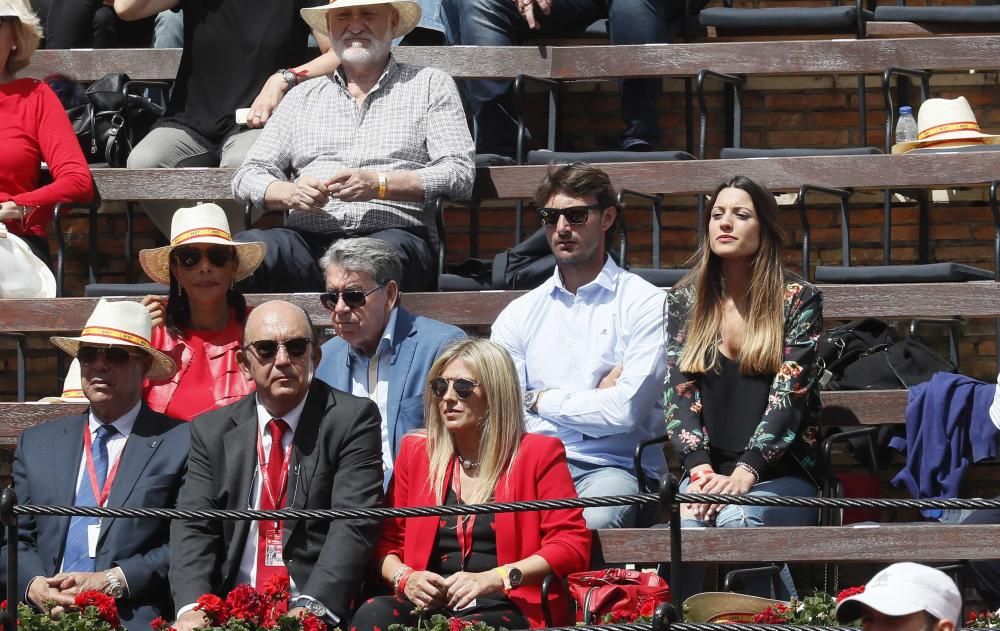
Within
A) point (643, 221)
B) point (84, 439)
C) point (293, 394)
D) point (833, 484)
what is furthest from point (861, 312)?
point (84, 439)

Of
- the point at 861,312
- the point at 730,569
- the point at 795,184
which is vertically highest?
the point at 795,184

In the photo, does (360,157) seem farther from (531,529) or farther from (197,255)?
(531,529)

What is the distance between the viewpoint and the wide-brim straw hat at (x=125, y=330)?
6.11 m

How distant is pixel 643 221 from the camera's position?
8883 mm

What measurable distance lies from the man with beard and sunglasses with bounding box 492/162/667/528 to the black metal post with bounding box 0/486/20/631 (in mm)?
2083

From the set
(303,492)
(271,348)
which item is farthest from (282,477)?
(271,348)

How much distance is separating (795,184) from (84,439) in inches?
130

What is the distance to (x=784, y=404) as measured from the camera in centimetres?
589

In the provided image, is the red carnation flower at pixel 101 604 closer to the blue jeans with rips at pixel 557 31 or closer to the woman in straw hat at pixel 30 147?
the woman in straw hat at pixel 30 147

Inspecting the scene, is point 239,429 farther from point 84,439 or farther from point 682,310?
point 682,310

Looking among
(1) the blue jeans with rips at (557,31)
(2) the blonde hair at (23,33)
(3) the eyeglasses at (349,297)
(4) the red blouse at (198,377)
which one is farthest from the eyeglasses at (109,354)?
(1) the blue jeans with rips at (557,31)

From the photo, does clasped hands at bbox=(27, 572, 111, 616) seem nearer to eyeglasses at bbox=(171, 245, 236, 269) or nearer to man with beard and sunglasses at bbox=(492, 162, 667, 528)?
eyeglasses at bbox=(171, 245, 236, 269)

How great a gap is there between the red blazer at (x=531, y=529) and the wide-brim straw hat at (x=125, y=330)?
3.86ft

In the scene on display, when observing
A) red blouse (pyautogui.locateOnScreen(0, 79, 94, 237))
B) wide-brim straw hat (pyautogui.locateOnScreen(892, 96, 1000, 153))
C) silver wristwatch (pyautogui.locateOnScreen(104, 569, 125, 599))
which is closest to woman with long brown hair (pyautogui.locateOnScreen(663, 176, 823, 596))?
silver wristwatch (pyautogui.locateOnScreen(104, 569, 125, 599))
